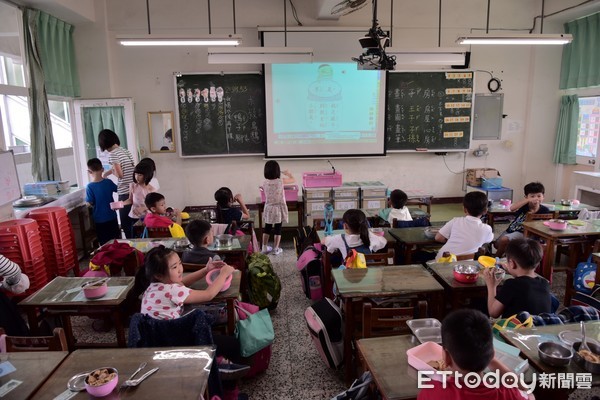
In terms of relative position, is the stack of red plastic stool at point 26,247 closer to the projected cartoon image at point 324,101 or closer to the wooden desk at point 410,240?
the wooden desk at point 410,240

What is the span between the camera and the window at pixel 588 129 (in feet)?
21.2

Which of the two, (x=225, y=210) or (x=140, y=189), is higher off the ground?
(x=140, y=189)

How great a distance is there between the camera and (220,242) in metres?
3.42

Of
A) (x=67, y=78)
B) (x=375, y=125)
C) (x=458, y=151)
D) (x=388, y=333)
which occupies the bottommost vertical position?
(x=388, y=333)

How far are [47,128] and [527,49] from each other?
7.21 meters

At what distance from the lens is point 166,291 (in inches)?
85.4

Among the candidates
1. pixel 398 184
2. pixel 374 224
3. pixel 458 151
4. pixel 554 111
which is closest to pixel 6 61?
pixel 374 224

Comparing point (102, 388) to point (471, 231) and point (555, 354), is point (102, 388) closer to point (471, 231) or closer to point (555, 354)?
point (555, 354)

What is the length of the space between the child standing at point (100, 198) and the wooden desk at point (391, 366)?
3777 millimetres

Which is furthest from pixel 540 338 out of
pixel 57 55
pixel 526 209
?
pixel 57 55

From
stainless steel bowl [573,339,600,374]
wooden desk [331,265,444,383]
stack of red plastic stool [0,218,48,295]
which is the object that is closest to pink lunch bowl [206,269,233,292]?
wooden desk [331,265,444,383]

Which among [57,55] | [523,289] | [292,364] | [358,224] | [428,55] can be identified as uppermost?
[57,55]

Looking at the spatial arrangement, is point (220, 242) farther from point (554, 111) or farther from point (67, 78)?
point (554, 111)

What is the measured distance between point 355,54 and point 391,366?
18.4 feet
